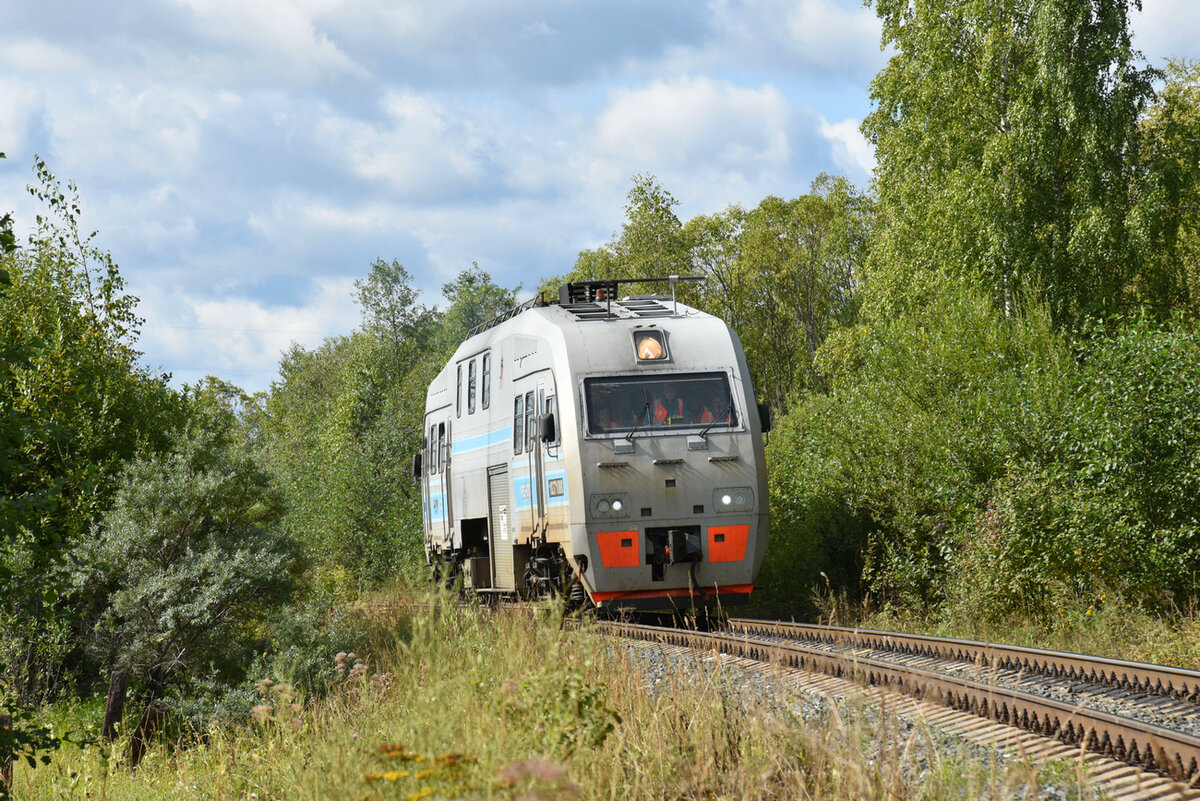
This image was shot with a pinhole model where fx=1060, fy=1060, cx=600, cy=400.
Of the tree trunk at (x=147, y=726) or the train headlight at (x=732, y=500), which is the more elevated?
the train headlight at (x=732, y=500)

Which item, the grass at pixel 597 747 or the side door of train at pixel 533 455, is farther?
the side door of train at pixel 533 455

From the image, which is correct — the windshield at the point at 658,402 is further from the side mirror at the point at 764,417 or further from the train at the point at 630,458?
the side mirror at the point at 764,417

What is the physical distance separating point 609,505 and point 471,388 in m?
4.79

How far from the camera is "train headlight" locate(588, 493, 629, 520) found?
11.6 m

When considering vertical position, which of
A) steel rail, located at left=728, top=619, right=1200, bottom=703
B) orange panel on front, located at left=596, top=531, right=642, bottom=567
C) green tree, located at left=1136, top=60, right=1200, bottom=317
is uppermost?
green tree, located at left=1136, top=60, right=1200, bottom=317

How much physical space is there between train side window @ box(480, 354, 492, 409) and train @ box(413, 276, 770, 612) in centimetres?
A: 77

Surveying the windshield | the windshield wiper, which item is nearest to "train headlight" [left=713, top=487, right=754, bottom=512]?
the windshield

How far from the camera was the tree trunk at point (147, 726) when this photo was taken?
10.8m

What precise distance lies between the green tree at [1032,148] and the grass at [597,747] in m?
17.8

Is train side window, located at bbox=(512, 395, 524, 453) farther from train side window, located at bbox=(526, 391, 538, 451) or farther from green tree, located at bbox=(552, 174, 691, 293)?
green tree, located at bbox=(552, 174, 691, 293)

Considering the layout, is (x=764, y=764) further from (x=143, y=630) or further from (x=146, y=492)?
(x=146, y=492)

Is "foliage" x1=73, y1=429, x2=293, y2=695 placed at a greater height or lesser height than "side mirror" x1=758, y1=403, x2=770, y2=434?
lesser

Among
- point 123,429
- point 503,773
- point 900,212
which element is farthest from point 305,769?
point 900,212

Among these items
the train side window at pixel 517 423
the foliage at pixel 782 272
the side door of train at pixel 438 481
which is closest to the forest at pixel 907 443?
the side door of train at pixel 438 481
